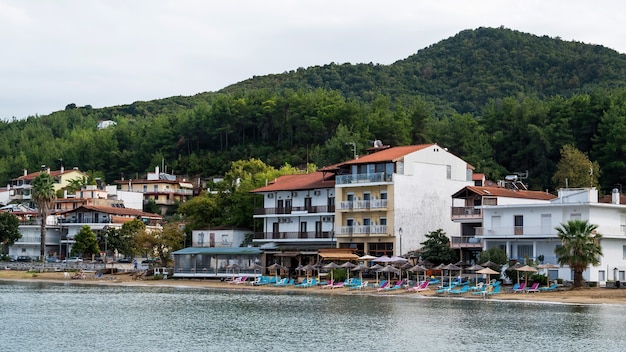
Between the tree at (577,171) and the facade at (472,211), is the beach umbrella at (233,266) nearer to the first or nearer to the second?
the facade at (472,211)

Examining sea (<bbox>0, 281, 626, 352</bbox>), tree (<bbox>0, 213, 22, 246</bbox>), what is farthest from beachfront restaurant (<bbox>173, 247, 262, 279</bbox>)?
tree (<bbox>0, 213, 22, 246</bbox>)

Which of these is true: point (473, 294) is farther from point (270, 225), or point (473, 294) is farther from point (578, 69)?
point (578, 69)

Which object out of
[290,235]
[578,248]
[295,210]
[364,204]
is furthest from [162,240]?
[578,248]

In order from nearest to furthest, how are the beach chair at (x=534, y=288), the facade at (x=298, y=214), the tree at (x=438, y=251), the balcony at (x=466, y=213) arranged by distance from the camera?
the beach chair at (x=534, y=288), the tree at (x=438, y=251), the balcony at (x=466, y=213), the facade at (x=298, y=214)

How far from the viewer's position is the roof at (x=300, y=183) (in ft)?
270

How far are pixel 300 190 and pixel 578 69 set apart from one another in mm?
107489

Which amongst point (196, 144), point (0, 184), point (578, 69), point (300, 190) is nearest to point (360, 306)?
point (300, 190)

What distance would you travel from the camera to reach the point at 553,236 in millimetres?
63406

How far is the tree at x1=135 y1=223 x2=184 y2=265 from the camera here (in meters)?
88.6

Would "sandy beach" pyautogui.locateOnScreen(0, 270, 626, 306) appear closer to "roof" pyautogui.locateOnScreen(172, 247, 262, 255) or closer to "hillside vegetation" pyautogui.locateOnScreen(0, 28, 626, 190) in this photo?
"roof" pyautogui.locateOnScreen(172, 247, 262, 255)

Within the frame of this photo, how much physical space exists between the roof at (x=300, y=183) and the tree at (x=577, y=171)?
23.3m

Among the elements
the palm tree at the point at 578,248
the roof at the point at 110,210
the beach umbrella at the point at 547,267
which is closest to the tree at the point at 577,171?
the beach umbrella at the point at 547,267

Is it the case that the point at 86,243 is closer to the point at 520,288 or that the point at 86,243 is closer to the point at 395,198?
the point at 395,198

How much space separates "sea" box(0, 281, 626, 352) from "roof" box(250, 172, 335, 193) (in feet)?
64.8
